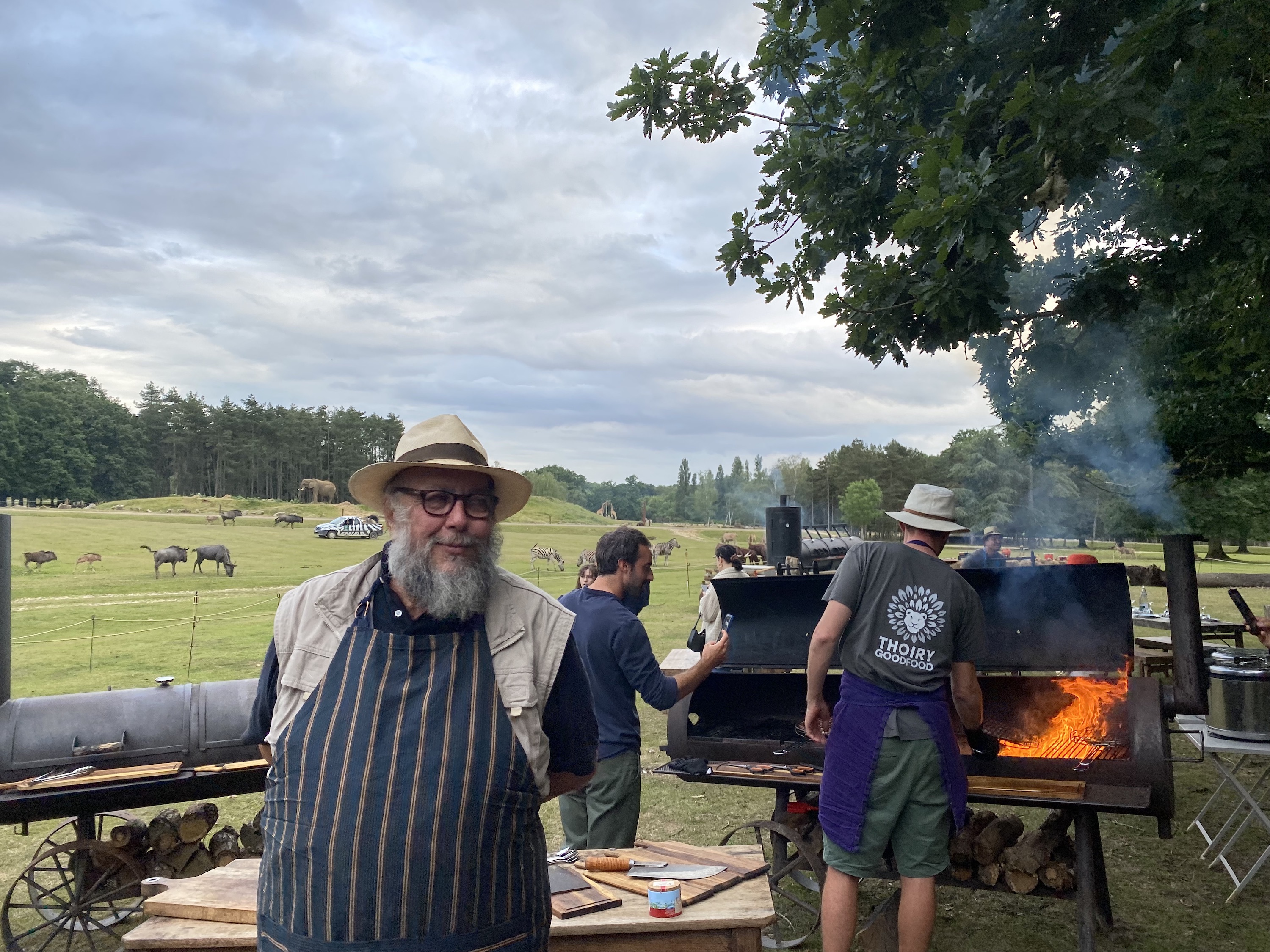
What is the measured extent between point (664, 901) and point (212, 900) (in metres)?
1.56

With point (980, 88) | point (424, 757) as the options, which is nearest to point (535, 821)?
point (424, 757)

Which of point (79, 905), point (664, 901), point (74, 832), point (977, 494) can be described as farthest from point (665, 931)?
point (977, 494)

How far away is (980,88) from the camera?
11.9 ft

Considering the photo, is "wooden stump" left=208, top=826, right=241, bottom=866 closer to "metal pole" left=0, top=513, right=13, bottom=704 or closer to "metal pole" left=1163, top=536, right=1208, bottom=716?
"metal pole" left=0, top=513, right=13, bottom=704

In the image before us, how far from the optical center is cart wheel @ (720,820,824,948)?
431cm

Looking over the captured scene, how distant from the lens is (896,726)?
331 centimetres

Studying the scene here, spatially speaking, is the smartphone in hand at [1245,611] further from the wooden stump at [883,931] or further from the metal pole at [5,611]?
the metal pole at [5,611]

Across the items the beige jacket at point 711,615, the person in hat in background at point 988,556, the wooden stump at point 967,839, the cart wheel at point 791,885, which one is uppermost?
the person in hat in background at point 988,556

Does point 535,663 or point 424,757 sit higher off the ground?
point 535,663

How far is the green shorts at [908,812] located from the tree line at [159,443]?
12.0 meters

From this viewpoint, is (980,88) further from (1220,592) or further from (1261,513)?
(1220,592)

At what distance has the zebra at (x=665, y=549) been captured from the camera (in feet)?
81.7

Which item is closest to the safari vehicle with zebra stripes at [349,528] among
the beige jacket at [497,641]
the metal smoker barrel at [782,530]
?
the metal smoker barrel at [782,530]

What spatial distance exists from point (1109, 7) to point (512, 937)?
443cm
